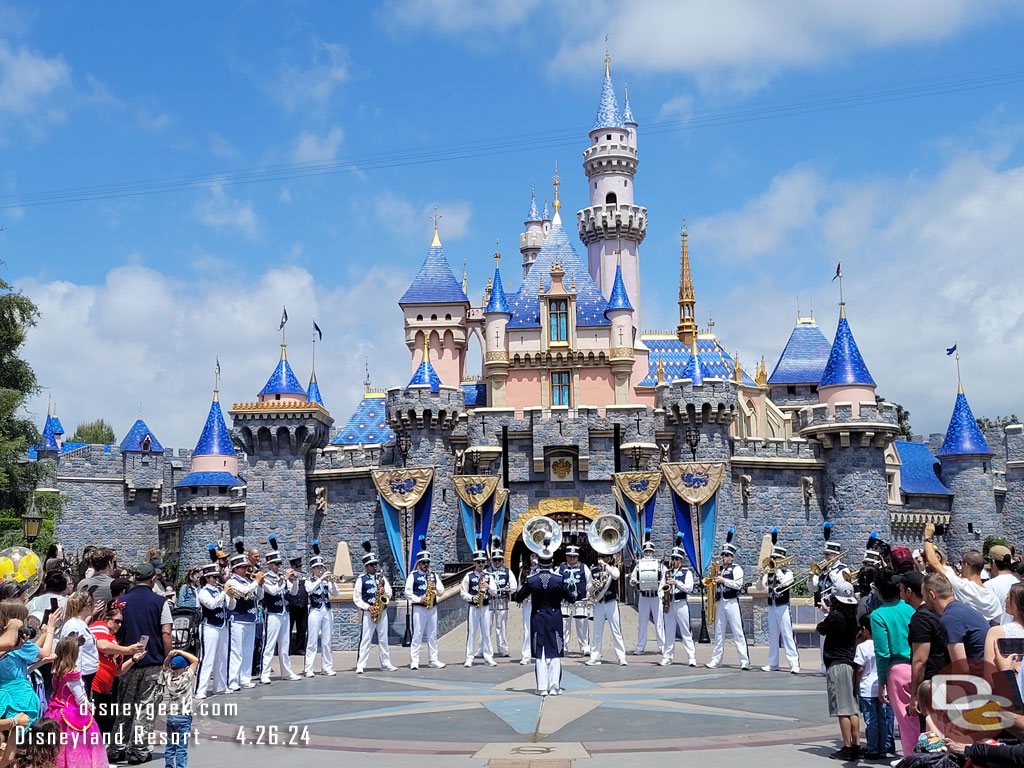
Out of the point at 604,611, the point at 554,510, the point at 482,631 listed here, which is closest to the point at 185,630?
the point at 482,631

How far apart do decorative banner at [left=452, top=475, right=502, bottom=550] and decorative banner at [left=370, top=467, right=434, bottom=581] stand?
53.2 inches

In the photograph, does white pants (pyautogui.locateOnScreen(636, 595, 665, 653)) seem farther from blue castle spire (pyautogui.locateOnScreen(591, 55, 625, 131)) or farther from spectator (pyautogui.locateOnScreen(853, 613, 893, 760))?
blue castle spire (pyautogui.locateOnScreen(591, 55, 625, 131))

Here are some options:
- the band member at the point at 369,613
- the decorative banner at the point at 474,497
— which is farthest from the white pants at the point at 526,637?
the decorative banner at the point at 474,497

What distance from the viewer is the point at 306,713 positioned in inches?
409

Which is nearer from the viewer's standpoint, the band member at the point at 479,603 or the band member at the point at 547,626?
the band member at the point at 547,626

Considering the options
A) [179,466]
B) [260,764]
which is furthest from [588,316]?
→ [260,764]

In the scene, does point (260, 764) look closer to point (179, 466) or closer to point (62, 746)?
point (62, 746)

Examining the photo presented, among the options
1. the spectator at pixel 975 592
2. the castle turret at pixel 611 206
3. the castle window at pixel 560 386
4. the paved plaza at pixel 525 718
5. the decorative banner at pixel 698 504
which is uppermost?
the castle turret at pixel 611 206

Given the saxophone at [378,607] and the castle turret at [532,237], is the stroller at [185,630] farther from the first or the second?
the castle turret at [532,237]

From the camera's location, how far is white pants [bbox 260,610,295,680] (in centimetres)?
1330

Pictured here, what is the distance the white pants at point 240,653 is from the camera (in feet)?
40.6

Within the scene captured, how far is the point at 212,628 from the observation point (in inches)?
465

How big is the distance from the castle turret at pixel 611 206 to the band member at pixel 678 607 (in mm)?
25453

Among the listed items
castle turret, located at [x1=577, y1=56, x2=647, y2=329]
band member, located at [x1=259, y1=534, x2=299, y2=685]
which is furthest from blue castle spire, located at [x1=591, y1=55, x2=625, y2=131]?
band member, located at [x1=259, y1=534, x2=299, y2=685]
